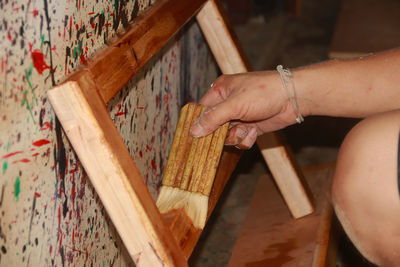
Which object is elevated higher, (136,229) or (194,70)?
(136,229)

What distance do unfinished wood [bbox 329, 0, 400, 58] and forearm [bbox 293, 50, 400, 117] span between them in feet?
3.29

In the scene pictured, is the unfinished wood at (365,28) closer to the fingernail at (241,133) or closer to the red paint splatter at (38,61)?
the fingernail at (241,133)

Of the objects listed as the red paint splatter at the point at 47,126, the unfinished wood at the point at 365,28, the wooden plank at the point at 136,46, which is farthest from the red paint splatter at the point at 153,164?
the unfinished wood at the point at 365,28

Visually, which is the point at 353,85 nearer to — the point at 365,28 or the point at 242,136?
the point at 242,136

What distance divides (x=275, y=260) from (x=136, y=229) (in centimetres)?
63

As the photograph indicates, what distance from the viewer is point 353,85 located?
0.98 m

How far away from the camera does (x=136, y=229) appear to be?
2.32 ft

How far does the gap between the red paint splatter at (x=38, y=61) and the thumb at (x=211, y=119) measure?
33cm

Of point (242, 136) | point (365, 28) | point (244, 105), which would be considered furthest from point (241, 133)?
point (365, 28)

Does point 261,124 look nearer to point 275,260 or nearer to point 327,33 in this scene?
point 275,260

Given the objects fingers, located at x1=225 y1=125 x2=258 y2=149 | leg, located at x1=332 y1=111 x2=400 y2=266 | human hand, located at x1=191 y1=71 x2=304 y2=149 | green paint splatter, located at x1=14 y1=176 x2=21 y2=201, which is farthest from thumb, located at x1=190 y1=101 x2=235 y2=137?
green paint splatter, located at x1=14 y1=176 x2=21 y2=201

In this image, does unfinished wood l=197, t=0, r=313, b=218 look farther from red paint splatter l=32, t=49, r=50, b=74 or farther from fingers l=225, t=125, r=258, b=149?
red paint splatter l=32, t=49, r=50, b=74

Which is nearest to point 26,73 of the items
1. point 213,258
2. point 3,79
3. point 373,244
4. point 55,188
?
point 3,79

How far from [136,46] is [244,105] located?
0.24 meters
